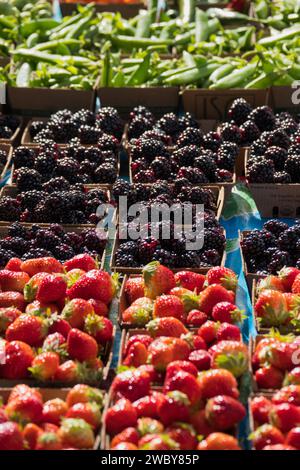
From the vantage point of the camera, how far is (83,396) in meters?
2.18

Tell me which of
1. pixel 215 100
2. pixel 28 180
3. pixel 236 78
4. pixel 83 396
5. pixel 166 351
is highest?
pixel 236 78

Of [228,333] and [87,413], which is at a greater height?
[228,333]

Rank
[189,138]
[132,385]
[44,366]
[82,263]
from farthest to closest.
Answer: [189,138]
[82,263]
[44,366]
[132,385]

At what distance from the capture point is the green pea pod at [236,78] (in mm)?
4593

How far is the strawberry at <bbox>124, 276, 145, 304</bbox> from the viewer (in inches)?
110

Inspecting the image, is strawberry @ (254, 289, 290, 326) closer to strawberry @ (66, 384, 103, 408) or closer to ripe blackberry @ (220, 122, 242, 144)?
strawberry @ (66, 384, 103, 408)

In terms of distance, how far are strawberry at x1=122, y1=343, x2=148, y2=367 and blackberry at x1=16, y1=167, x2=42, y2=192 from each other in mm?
1494

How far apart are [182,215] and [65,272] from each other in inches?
25.7

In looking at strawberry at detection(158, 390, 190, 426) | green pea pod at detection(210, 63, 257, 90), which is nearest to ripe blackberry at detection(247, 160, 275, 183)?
green pea pod at detection(210, 63, 257, 90)

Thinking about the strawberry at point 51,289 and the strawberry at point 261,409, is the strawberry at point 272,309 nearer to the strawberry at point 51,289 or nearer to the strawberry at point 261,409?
the strawberry at point 261,409

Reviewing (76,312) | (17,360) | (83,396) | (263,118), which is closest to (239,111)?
(263,118)

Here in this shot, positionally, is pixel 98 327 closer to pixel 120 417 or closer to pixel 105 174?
pixel 120 417

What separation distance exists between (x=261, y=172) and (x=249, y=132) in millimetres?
493

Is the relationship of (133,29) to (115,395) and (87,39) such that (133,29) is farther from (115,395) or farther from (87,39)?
(115,395)
